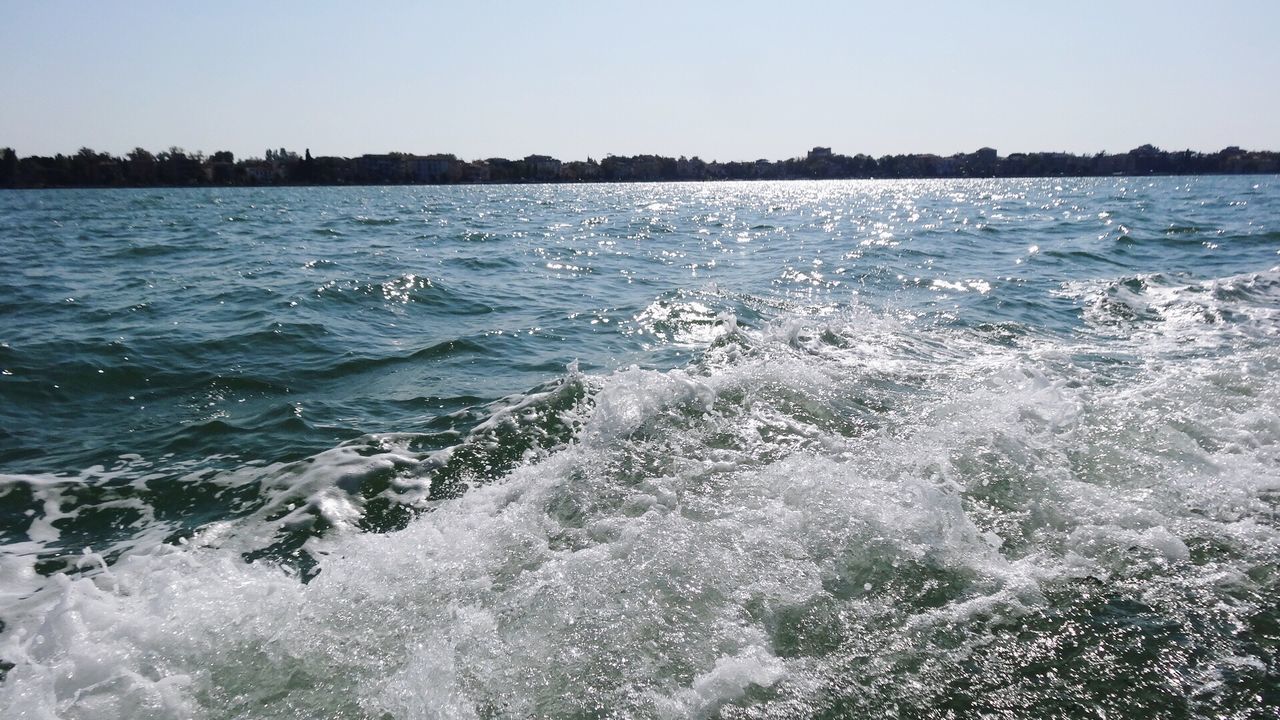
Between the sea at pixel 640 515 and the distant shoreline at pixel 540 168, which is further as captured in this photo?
the distant shoreline at pixel 540 168

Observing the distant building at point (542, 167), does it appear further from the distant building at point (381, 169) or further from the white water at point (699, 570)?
the white water at point (699, 570)

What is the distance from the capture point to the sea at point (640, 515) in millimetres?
2477

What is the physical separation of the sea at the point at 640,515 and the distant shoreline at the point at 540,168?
113787mm

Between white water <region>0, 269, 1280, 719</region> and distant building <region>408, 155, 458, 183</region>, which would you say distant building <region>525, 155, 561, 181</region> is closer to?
distant building <region>408, 155, 458, 183</region>

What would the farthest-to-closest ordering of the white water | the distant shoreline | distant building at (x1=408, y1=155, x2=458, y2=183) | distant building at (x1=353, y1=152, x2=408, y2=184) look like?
distant building at (x1=408, y1=155, x2=458, y2=183) → distant building at (x1=353, y1=152, x2=408, y2=184) → the distant shoreline → the white water

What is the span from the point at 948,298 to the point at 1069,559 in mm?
8146

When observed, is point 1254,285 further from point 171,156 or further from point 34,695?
point 171,156

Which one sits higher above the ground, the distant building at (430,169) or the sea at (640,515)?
the distant building at (430,169)

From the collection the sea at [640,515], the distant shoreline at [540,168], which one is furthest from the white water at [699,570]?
the distant shoreline at [540,168]

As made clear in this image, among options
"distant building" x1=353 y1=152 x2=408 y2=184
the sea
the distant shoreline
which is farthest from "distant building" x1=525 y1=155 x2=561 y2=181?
the sea

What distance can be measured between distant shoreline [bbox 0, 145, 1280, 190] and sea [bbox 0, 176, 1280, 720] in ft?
373

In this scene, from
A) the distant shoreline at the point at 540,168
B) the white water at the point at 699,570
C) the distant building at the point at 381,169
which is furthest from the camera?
the distant building at the point at 381,169

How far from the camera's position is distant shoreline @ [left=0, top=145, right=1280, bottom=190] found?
3883 inches

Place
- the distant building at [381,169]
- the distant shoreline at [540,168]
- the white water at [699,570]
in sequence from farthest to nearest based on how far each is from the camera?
the distant building at [381,169] < the distant shoreline at [540,168] < the white water at [699,570]
